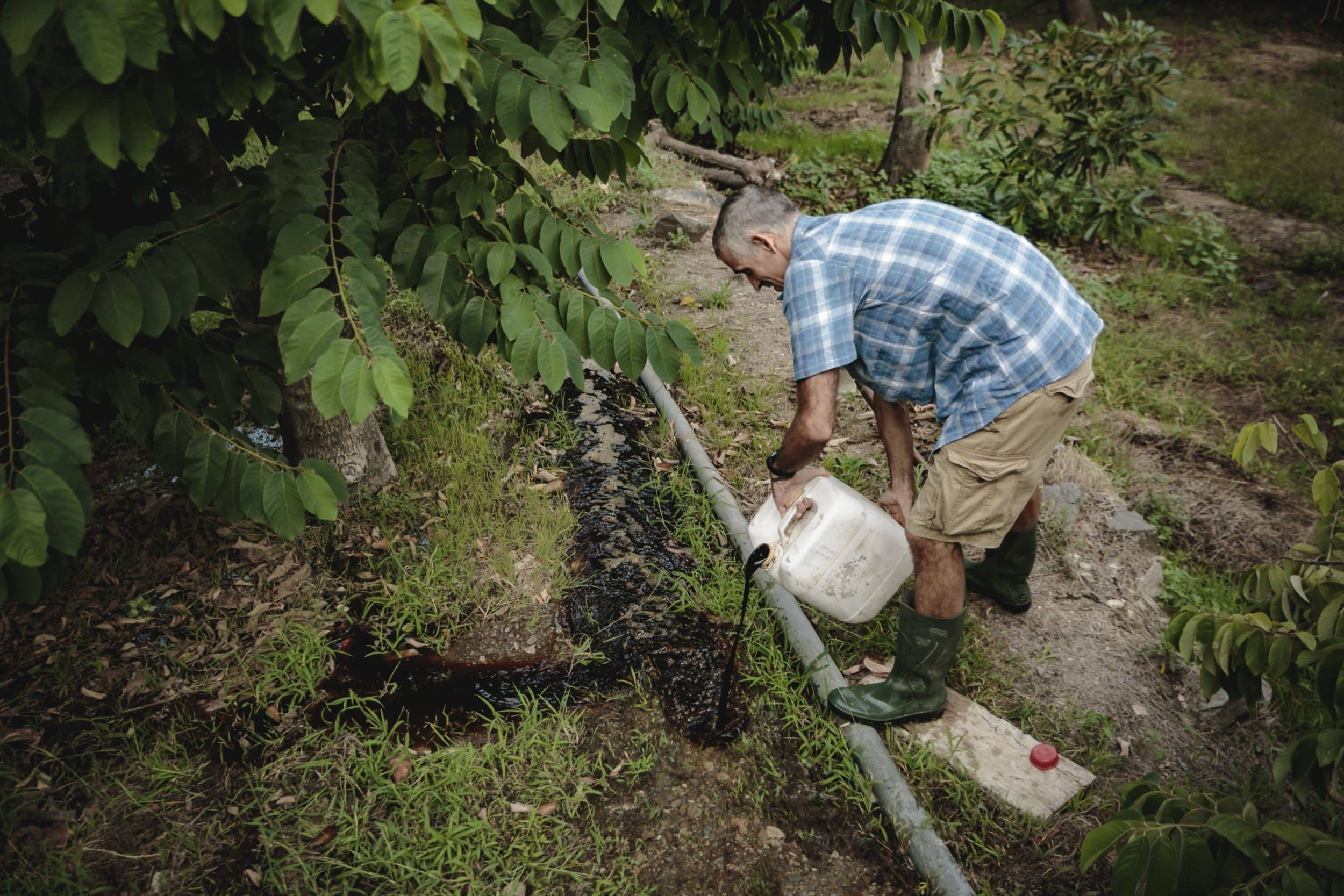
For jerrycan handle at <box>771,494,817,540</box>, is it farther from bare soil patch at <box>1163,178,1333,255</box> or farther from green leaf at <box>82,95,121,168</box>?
bare soil patch at <box>1163,178,1333,255</box>

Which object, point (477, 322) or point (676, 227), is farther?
point (676, 227)

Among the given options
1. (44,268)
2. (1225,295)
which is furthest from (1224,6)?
(44,268)

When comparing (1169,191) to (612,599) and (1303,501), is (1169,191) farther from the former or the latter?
(612,599)

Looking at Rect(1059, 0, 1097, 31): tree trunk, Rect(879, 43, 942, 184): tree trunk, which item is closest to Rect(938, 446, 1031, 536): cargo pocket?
Rect(879, 43, 942, 184): tree trunk

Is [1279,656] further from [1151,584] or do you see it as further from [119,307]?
[119,307]

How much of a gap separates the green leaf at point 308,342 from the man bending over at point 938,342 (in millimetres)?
1397

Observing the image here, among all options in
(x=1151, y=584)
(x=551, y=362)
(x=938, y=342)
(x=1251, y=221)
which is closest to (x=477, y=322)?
(x=551, y=362)

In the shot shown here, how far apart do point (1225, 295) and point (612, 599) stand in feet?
18.5

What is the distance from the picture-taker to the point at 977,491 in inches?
110

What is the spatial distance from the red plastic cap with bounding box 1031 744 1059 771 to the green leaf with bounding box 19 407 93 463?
2.99 metres

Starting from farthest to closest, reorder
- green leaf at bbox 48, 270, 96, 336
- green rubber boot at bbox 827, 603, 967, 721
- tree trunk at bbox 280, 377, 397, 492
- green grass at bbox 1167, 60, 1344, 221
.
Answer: green grass at bbox 1167, 60, 1344, 221, tree trunk at bbox 280, 377, 397, 492, green rubber boot at bbox 827, 603, 967, 721, green leaf at bbox 48, 270, 96, 336

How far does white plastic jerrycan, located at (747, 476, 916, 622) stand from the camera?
3.01m

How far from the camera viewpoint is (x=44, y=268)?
2.34 m

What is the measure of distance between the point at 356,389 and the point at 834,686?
214 cm
